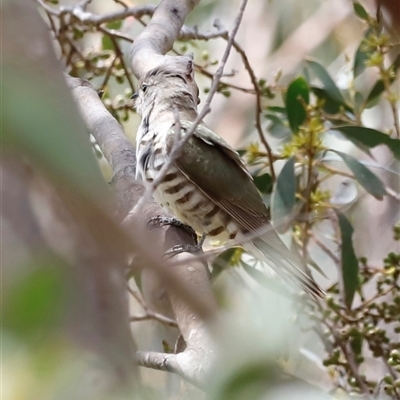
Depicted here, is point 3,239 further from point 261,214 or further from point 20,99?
point 261,214

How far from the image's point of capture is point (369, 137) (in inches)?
96.8

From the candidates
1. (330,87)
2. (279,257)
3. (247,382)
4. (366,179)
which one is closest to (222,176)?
(279,257)

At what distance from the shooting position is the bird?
233cm

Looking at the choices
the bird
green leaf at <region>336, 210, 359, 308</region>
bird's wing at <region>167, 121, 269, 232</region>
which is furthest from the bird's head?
green leaf at <region>336, 210, 359, 308</region>

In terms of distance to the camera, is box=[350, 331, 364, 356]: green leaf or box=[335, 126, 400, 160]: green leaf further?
box=[335, 126, 400, 160]: green leaf

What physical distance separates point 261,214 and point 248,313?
1.42 metres

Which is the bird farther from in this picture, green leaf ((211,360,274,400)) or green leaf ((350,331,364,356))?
green leaf ((211,360,274,400))

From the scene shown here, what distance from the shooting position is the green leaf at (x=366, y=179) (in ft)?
7.89

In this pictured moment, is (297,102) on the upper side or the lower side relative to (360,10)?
lower

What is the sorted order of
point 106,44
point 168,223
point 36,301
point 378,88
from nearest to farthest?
1. point 36,301
2. point 168,223
3. point 378,88
4. point 106,44

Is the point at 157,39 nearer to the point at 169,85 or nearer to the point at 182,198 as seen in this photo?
the point at 169,85

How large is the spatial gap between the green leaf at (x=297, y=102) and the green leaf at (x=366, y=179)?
184 mm

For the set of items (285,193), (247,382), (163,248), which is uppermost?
(247,382)

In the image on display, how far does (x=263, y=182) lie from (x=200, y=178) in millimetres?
524
